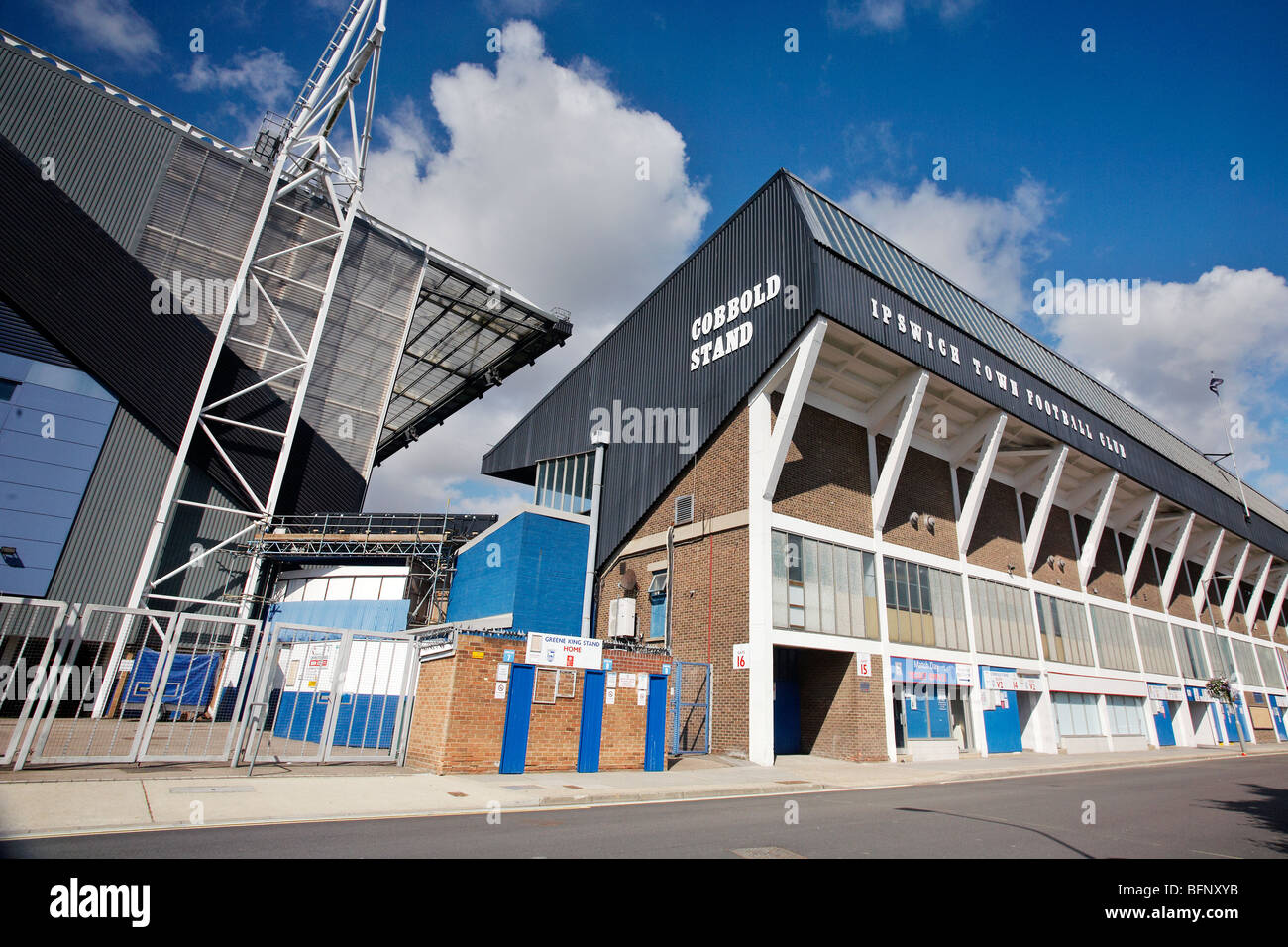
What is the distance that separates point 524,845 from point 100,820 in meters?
4.81

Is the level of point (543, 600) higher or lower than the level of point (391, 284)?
lower

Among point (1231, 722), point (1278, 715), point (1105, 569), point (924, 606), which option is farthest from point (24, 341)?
point (1278, 715)

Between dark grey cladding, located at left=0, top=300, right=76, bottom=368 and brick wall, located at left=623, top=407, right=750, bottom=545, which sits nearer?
brick wall, located at left=623, top=407, right=750, bottom=545

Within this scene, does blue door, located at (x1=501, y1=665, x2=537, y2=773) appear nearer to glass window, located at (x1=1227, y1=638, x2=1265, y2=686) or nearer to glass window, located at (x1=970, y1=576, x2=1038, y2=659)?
glass window, located at (x1=970, y1=576, x2=1038, y2=659)

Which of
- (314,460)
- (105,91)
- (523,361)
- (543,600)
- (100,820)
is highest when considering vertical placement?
(105,91)

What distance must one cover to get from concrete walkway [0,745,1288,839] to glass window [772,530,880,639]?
16.4ft

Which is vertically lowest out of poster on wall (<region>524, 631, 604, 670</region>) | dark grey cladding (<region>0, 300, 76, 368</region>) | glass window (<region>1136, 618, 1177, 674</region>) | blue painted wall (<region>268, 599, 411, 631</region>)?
poster on wall (<region>524, 631, 604, 670</region>)

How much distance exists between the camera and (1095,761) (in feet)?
80.4

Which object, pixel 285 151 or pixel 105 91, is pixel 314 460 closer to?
pixel 285 151

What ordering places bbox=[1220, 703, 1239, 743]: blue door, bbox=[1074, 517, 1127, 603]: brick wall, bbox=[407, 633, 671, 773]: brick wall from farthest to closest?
bbox=[1220, 703, 1239, 743]: blue door → bbox=[1074, 517, 1127, 603]: brick wall → bbox=[407, 633, 671, 773]: brick wall

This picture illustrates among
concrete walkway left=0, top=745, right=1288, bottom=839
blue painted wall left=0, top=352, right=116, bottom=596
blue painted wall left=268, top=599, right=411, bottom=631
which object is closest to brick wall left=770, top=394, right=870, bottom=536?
concrete walkway left=0, top=745, right=1288, bottom=839

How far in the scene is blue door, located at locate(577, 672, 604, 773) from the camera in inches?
585
